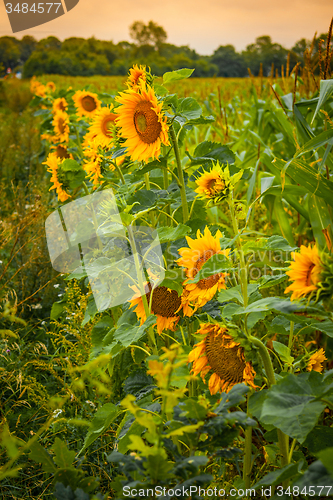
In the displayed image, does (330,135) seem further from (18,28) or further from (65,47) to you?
(65,47)

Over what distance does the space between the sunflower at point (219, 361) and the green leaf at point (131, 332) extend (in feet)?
0.34

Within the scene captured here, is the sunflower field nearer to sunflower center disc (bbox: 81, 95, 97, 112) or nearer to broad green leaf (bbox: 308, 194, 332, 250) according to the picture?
broad green leaf (bbox: 308, 194, 332, 250)

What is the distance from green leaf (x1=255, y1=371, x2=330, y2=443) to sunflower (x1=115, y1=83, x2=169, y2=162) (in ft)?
1.80

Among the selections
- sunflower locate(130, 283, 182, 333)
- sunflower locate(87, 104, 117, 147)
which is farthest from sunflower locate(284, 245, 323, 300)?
sunflower locate(87, 104, 117, 147)

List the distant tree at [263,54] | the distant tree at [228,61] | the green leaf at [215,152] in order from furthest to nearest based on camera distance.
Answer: the distant tree at [228,61] → the distant tree at [263,54] → the green leaf at [215,152]

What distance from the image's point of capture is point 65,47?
12539 mm

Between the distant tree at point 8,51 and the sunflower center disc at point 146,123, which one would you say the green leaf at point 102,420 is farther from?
the distant tree at point 8,51

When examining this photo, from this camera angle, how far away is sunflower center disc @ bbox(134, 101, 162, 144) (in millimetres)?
865

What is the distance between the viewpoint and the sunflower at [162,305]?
2.88 feet

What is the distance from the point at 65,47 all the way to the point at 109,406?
1408 cm

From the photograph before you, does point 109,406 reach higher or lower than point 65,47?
lower

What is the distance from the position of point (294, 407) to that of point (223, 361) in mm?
196

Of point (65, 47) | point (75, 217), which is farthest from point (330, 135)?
point (65, 47)
